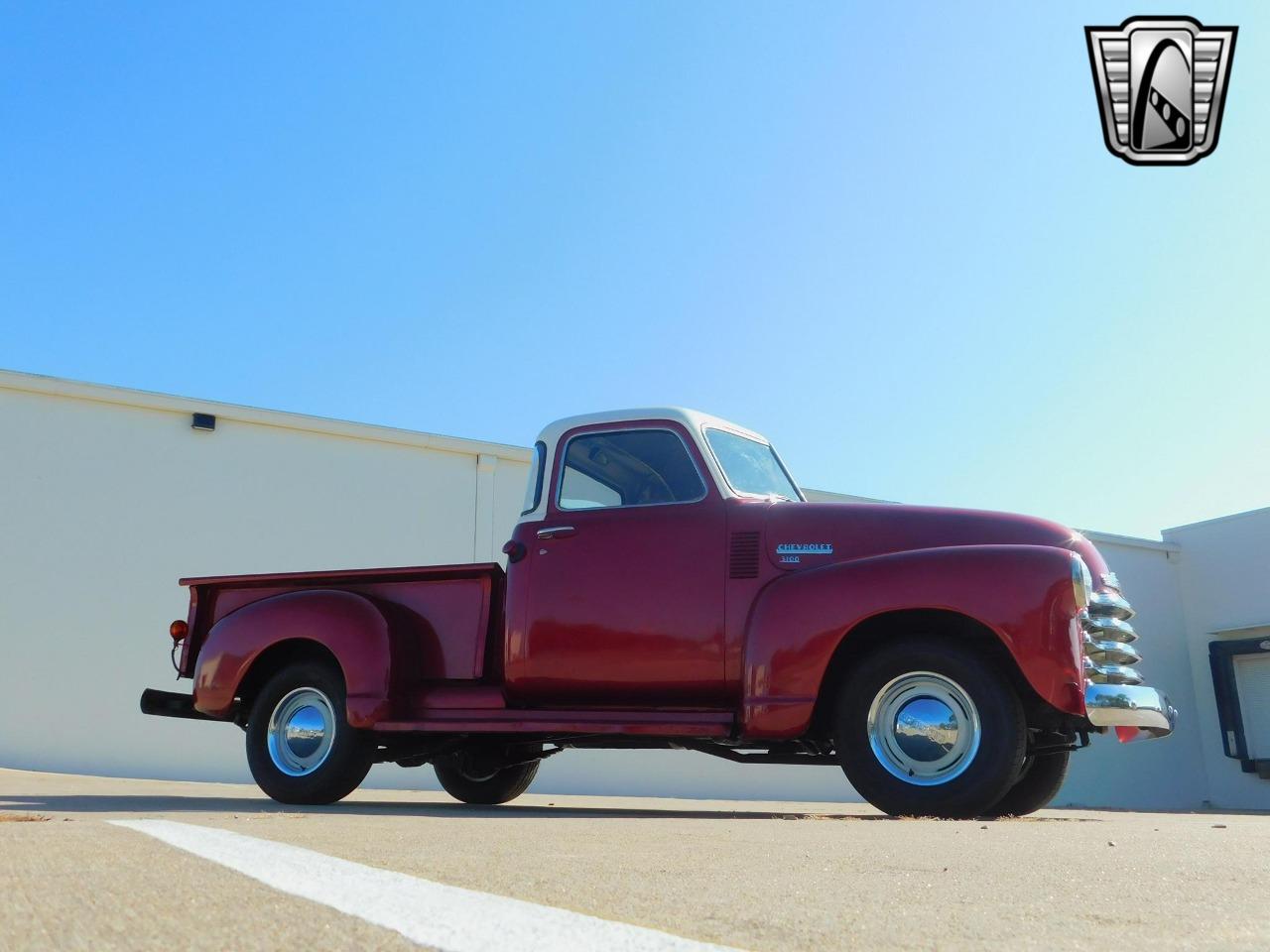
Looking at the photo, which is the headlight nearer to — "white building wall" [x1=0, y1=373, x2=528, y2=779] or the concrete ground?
the concrete ground

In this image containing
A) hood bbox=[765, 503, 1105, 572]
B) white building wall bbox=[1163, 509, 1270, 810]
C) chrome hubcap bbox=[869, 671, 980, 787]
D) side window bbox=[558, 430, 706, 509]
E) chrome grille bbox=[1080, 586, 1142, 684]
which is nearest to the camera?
chrome hubcap bbox=[869, 671, 980, 787]

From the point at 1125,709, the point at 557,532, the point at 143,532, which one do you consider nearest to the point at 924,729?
the point at 1125,709

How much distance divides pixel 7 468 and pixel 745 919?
44.1 feet

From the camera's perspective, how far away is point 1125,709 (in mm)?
5082

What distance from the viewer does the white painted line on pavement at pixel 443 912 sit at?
147 cm

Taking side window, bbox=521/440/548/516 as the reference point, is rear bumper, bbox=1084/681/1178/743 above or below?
below

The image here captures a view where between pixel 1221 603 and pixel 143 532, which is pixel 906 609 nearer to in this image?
pixel 143 532

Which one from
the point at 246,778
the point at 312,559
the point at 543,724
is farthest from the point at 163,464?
the point at 543,724

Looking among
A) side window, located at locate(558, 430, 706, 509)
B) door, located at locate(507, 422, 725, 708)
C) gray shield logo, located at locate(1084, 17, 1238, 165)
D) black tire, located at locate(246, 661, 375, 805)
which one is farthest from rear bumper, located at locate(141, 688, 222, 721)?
gray shield logo, located at locate(1084, 17, 1238, 165)

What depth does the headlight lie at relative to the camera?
5.04 m

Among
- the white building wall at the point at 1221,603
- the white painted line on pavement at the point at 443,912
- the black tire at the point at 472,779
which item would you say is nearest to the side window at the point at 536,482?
the black tire at the point at 472,779

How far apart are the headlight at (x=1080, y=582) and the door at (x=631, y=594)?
1.59 m

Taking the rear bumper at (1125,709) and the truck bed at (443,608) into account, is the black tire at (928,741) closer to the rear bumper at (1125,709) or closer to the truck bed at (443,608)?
the rear bumper at (1125,709)

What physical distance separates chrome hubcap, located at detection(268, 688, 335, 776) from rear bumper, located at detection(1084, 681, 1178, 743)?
3.80 m
